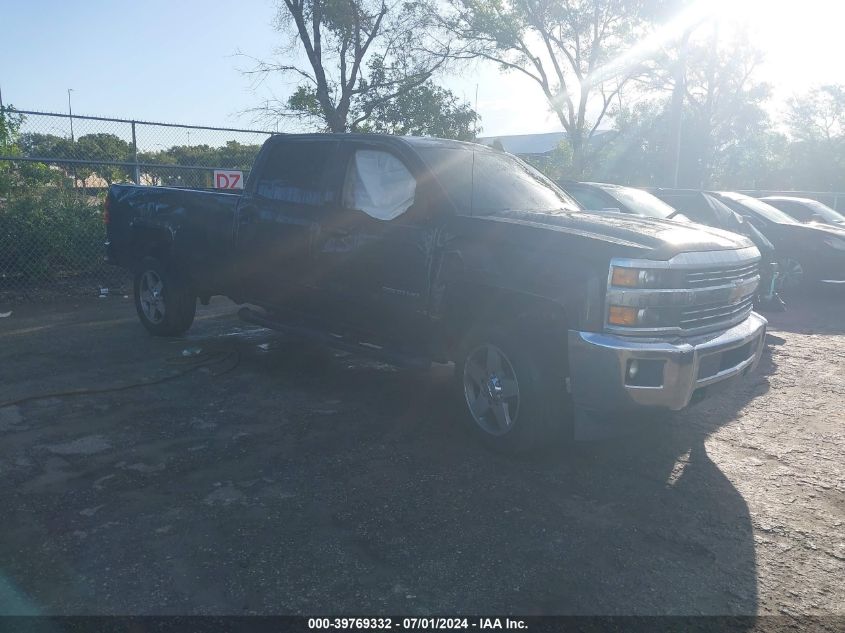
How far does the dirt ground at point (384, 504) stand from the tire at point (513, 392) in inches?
7.6

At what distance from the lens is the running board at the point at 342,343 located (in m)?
5.19

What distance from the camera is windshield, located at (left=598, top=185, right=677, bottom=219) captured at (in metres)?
8.99

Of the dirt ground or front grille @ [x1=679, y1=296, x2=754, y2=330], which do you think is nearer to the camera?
the dirt ground

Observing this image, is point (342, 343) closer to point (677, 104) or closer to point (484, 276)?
point (484, 276)

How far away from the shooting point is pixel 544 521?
3.84m

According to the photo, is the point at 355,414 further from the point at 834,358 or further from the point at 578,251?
the point at 834,358

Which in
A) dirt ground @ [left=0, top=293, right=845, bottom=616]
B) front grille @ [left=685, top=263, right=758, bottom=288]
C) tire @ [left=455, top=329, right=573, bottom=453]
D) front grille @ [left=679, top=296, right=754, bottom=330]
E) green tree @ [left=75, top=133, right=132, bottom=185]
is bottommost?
dirt ground @ [left=0, top=293, right=845, bottom=616]

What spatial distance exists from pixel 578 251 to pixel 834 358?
15.7 ft

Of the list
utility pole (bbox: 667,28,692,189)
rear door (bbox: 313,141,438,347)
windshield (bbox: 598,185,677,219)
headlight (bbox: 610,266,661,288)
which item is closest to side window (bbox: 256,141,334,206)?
rear door (bbox: 313,141,438,347)

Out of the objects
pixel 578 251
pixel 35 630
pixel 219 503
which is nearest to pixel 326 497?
pixel 219 503

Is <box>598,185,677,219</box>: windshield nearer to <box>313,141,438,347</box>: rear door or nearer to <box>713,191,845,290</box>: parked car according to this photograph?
<box>713,191,845,290</box>: parked car

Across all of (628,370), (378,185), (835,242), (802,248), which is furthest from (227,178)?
(628,370)

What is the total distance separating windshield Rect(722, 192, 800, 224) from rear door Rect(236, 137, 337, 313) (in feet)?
27.7

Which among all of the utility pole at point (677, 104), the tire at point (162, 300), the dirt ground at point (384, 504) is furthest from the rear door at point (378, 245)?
the utility pole at point (677, 104)
